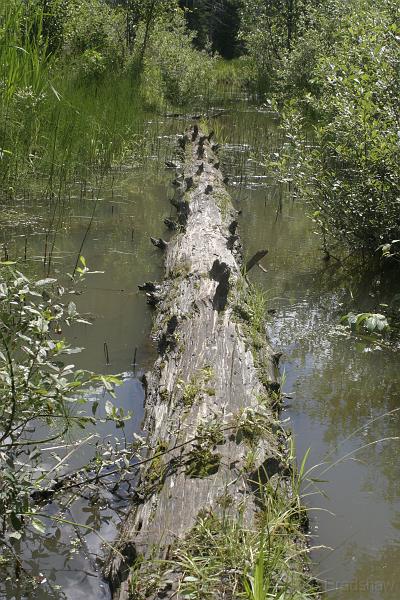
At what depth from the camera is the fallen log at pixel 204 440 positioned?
265 cm

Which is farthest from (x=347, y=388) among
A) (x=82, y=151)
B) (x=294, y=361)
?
(x=82, y=151)

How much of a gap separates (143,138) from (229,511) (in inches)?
391

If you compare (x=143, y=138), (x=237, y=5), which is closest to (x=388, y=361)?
(x=143, y=138)

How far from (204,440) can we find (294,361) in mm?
2151

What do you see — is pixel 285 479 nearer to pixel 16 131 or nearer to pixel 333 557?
pixel 333 557

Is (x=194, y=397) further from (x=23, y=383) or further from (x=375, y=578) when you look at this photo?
(x=375, y=578)

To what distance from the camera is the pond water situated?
10.2 feet

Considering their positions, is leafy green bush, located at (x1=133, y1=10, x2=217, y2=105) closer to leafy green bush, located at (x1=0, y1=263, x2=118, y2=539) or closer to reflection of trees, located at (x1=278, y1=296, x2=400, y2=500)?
reflection of trees, located at (x1=278, y1=296, x2=400, y2=500)

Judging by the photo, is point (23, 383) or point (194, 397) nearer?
point (23, 383)

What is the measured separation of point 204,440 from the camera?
317 cm

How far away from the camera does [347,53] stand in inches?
284

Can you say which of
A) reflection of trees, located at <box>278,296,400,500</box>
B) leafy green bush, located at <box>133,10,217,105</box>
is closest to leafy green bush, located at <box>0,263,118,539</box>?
reflection of trees, located at <box>278,296,400,500</box>

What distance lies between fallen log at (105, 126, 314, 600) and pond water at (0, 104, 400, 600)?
0.86 ft

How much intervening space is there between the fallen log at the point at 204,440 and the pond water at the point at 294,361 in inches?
10.4
